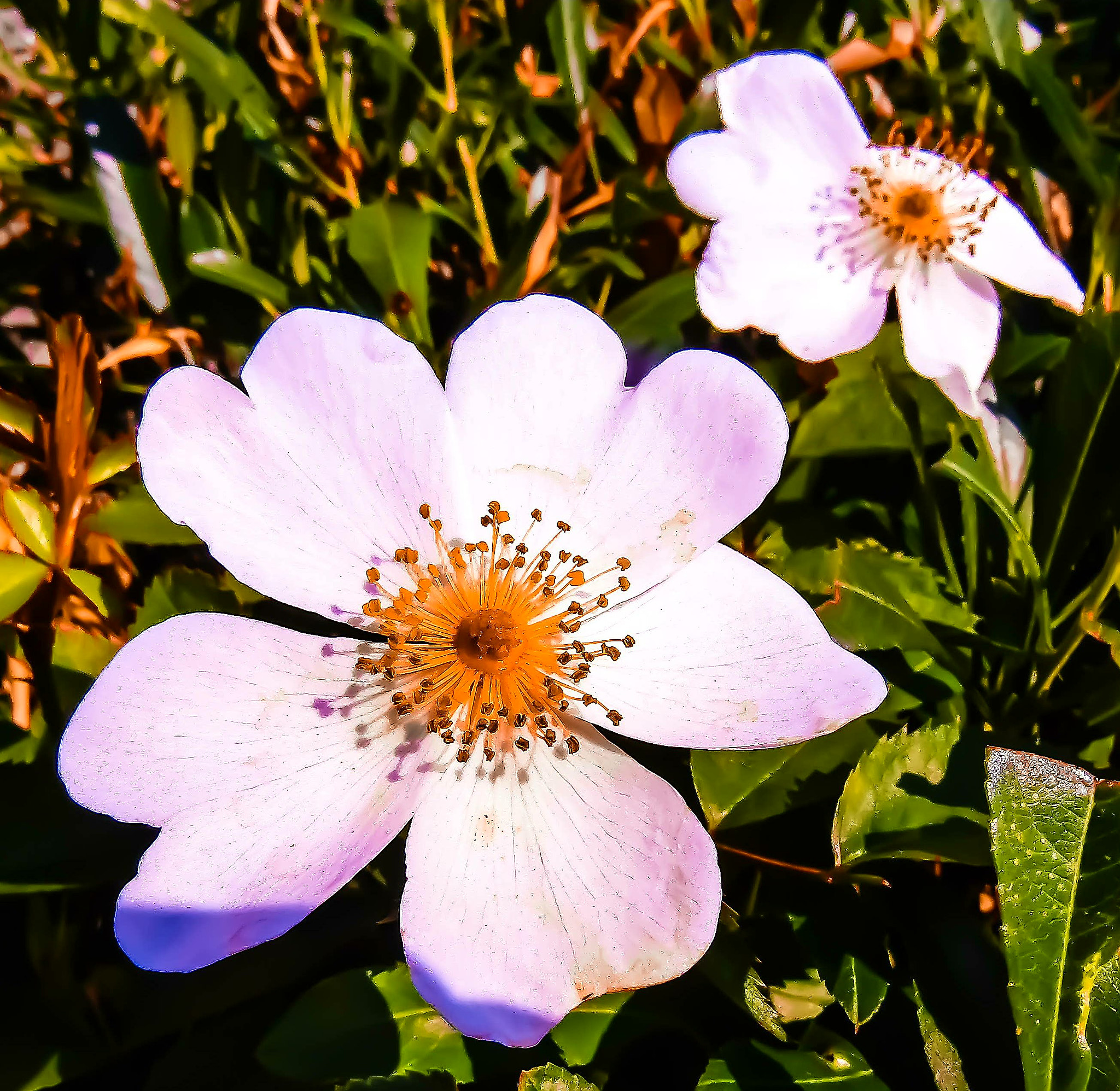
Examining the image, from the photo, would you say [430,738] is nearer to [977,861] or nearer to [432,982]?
[432,982]

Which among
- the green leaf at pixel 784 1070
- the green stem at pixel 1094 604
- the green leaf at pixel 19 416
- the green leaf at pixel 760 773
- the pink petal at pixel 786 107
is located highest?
the pink petal at pixel 786 107

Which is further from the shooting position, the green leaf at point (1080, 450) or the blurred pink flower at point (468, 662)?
the green leaf at point (1080, 450)

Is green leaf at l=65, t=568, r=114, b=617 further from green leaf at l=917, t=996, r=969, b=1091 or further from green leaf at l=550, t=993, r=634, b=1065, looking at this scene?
green leaf at l=917, t=996, r=969, b=1091

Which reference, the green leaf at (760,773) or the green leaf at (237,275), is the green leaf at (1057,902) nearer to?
the green leaf at (760,773)

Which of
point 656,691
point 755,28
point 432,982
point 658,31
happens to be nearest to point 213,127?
point 658,31

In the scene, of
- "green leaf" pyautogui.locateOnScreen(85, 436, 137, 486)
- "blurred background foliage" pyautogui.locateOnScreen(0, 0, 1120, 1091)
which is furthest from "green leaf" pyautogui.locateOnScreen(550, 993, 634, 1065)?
"green leaf" pyautogui.locateOnScreen(85, 436, 137, 486)

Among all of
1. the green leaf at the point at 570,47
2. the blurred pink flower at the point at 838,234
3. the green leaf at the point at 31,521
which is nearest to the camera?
the green leaf at the point at 31,521

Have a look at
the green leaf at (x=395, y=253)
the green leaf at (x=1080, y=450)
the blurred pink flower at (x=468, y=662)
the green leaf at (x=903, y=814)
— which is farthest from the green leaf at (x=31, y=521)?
the green leaf at (x=1080, y=450)
